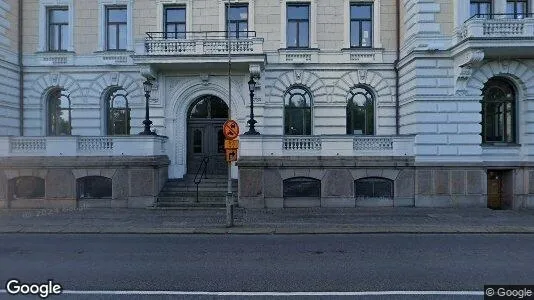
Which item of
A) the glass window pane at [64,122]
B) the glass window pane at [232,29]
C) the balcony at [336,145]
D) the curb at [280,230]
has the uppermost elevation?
the glass window pane at [232,29]

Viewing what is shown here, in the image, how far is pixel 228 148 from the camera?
12.2 metres

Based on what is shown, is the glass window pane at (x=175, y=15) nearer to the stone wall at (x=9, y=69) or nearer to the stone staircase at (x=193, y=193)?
the stone wall at (x=9, y=69)

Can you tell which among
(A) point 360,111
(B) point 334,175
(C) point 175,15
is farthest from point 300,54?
(C) point 175,15

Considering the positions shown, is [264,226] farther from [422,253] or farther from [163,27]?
[163,27]

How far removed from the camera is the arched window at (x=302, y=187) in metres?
16.2

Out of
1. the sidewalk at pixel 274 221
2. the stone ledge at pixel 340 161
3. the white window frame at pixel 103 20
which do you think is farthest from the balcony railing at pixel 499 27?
the white window frame at pixel 103 20

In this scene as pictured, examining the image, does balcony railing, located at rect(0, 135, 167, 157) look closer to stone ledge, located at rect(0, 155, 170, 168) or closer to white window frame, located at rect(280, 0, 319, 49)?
stone ledge, located at rect(0, 155, 170, 168)

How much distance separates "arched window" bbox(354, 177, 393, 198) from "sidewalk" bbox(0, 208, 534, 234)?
38.1 inches

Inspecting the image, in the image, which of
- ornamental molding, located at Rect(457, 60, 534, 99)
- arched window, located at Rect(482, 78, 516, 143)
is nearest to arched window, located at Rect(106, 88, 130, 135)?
ornamental molding, located at Rect(457, 60, 534, 99)

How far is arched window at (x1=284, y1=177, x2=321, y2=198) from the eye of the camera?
16.2 m

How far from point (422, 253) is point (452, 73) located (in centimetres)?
1044

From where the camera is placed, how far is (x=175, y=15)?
19219mm

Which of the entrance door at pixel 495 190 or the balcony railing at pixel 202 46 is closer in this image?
the entrance door at pixel 495 190

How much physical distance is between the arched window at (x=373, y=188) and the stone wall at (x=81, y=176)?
8.84 meters
